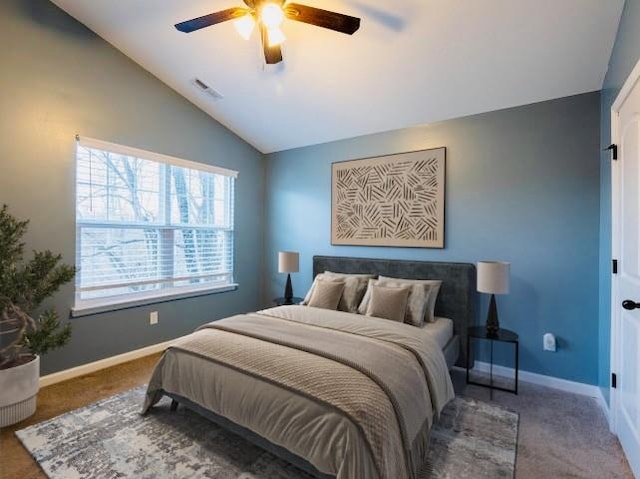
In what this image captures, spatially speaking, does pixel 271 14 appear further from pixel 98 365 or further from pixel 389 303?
pixel 98 365

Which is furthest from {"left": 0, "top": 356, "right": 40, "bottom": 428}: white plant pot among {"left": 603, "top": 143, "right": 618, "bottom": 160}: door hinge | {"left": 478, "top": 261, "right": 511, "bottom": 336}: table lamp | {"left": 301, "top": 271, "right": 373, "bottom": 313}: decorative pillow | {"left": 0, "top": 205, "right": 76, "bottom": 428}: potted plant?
{"left": 603, "top": 143, "right": 618, "bottom": 160}: door hinge

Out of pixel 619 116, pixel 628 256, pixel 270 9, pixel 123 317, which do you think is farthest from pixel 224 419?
pixel 619 116

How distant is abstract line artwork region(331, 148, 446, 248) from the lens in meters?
3.38

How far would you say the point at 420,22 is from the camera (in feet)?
7.82

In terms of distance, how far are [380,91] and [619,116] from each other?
72.1 inches

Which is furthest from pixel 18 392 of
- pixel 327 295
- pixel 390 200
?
pixel 390 200

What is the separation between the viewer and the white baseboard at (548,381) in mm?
2686

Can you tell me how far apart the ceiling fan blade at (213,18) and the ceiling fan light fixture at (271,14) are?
0.14 meters

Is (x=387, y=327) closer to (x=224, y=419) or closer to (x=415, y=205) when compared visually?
(x=224, y=419)

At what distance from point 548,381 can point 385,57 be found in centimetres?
317

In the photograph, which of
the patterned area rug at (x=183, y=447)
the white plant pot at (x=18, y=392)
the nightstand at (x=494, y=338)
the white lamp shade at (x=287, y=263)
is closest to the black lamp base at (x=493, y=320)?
the nightstand at (x=494, y=338)

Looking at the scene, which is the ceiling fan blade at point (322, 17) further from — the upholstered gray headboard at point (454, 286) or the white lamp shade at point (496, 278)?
the upholstered gray headboard at point (454, 286)

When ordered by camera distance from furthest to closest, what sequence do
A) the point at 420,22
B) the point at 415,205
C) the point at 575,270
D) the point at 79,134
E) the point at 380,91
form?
1. the point at 415,205
2. the point at 380,91
3. the point at 79,134
4. the point at 575,270
5. the point at 420,22

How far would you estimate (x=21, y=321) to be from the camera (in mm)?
2287
